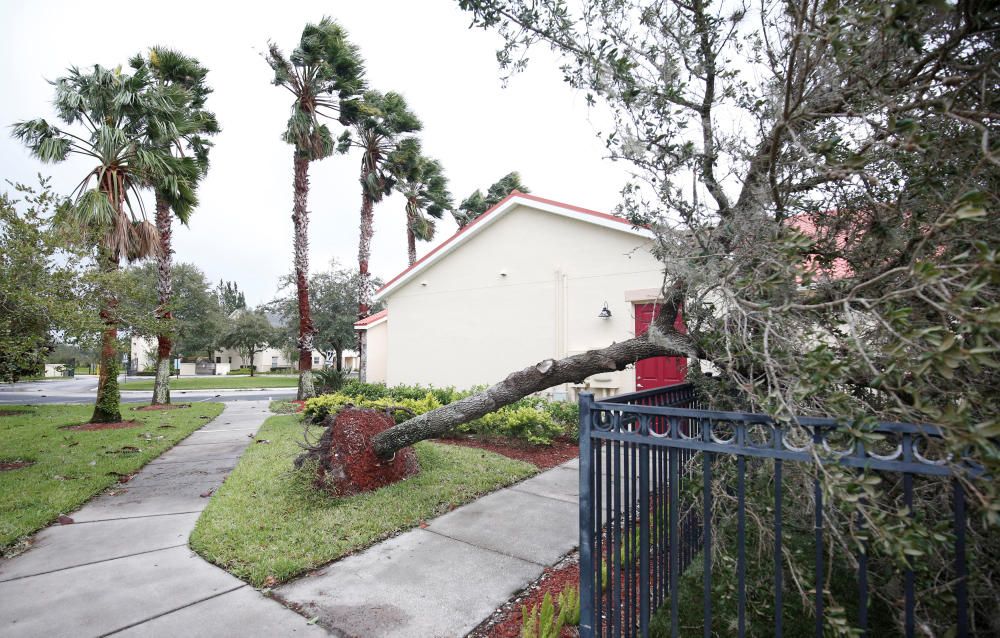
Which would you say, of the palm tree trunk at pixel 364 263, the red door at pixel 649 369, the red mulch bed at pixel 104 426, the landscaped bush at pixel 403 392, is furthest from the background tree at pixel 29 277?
the palm tree trunk at pixel 364 263

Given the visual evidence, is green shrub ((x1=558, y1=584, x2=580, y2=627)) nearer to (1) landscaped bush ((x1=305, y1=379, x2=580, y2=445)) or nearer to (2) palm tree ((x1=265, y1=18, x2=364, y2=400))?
(1) landscaped bush ((x1=305, y1=379, x2=580, y2=445))

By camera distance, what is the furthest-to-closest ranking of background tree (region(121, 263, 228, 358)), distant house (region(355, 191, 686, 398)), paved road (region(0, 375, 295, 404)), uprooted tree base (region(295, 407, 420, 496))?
background tree (region(121, 263, 228, 358)) < paved road (region(0, 375, 295, 404)) < distant house (region(355, 191, 686, 398)) < uprooted tree base (region(295, 407, 420, 496))

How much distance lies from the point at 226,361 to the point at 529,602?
A: 6957 centimetres

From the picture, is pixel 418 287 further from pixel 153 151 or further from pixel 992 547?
pixel 992 547

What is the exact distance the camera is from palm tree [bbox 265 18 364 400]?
14.5 meters

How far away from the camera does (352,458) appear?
17.7 feet

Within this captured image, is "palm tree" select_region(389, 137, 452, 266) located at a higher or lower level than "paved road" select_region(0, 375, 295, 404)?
higher

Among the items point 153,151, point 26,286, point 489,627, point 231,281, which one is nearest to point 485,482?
point 489,627

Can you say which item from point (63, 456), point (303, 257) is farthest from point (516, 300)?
point (63, 456)

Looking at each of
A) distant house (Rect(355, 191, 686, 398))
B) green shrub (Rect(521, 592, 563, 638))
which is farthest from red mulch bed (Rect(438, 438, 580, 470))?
green shrub (Rect(521, 592, 563, 638))

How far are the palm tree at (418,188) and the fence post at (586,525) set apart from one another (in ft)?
56.5

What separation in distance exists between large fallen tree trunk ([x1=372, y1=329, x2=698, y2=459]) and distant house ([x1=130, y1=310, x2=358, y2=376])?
33.1 m

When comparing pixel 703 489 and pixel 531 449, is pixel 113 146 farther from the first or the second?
pixel 703 489

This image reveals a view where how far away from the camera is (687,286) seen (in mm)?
3111
